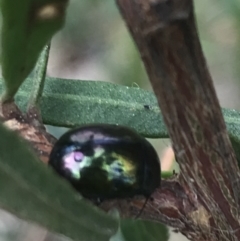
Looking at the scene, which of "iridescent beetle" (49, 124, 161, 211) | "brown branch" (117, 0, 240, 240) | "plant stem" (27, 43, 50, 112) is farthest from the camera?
"plant stem" (27, 43, 50, 112)

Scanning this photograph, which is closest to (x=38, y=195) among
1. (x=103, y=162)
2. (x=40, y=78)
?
(x=103, y=162)

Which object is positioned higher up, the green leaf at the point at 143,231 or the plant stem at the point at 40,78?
the plant stem at the point at 40,78

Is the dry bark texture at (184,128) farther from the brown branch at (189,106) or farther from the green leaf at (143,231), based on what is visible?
the green leaf at (143,231)

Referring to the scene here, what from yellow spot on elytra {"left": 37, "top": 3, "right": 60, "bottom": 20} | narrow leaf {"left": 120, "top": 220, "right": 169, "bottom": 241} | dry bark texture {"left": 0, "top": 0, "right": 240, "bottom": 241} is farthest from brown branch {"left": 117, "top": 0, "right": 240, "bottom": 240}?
narrow leaf {"left": 120, "top": 220, "right": 169, "bottom": 241}

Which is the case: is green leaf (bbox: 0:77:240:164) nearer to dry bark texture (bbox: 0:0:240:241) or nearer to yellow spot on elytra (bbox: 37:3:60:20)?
dry bark texture (bbox: 0:0:240:241)

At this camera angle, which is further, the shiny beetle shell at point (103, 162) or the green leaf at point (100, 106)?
the green leaf at point (100, 106)

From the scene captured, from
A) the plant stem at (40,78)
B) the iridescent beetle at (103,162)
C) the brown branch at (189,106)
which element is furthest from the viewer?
the plant stem at (40,78)

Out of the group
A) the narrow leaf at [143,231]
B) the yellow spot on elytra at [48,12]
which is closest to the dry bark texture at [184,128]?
the yellow spot on elytra at [48,12]
